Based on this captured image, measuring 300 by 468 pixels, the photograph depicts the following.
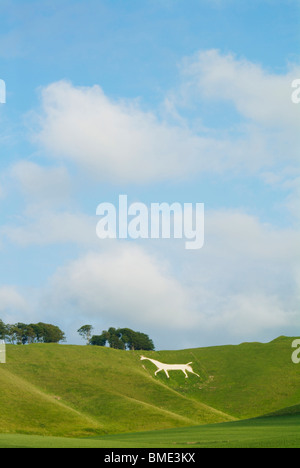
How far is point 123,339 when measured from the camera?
553 feet

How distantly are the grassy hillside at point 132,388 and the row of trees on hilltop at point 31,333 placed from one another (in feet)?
147

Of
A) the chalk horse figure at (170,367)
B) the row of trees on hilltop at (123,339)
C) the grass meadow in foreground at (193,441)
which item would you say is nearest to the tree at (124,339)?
the row of trees on hilltop at (123,339)

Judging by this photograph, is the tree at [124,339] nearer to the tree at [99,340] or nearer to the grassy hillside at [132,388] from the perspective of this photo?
the tree at [99,340]

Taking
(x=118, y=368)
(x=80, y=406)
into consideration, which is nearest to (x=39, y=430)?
(x=80, y=406)

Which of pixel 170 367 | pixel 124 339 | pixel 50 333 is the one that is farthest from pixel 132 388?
pixel 50 333

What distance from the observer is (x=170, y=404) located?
9588 centimetres

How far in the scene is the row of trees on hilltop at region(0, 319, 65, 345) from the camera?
167m

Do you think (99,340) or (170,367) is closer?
(170,367)

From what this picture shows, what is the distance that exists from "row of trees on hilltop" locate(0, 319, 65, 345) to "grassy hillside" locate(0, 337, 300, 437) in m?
44.8

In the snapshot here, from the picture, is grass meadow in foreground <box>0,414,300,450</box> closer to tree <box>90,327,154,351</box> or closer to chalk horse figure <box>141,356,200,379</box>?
chalk horse figure <box>141,356,200,379</box>

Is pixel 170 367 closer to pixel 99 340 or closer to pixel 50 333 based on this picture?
pixel 99 340

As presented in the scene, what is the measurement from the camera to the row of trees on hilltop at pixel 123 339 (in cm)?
16775

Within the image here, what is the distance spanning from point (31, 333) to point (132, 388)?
74445 millimetres
